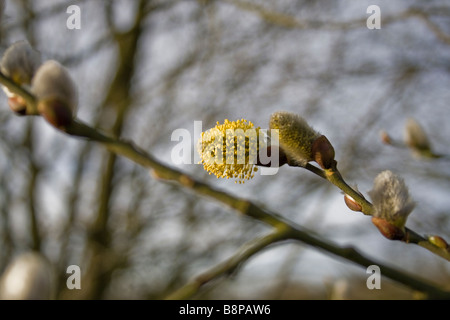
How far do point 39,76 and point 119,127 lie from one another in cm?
246

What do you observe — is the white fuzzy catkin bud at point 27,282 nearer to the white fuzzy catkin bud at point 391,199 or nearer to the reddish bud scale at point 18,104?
the reddish bud scale at point 18,104

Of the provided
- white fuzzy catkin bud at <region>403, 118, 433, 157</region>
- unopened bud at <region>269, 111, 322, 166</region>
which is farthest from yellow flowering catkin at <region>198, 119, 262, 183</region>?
white fuzzy catkin bud at <region>403, 118, 433, 157</region>

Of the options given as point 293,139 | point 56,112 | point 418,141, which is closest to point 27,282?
point 56,112

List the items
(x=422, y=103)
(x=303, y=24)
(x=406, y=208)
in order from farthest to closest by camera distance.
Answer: (x=422, y=103) < (x=303, y=24) < (x=406, y=208)

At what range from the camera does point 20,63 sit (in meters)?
0.53

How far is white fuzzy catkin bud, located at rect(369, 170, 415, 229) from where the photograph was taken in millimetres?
463

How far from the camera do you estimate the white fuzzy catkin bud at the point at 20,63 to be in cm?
52

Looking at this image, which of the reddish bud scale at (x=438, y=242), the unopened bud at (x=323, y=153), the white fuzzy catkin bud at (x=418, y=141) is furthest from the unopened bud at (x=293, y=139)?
the white fuzzy catkin bud at (x=418, y=141)

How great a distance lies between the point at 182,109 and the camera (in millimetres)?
2941

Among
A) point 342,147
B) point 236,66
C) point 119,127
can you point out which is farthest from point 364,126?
point 119,127

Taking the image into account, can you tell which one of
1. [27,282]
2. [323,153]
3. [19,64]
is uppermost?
[19,64]

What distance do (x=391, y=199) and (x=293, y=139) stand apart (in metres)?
0.12

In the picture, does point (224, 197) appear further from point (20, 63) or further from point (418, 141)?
point (418, 141)
